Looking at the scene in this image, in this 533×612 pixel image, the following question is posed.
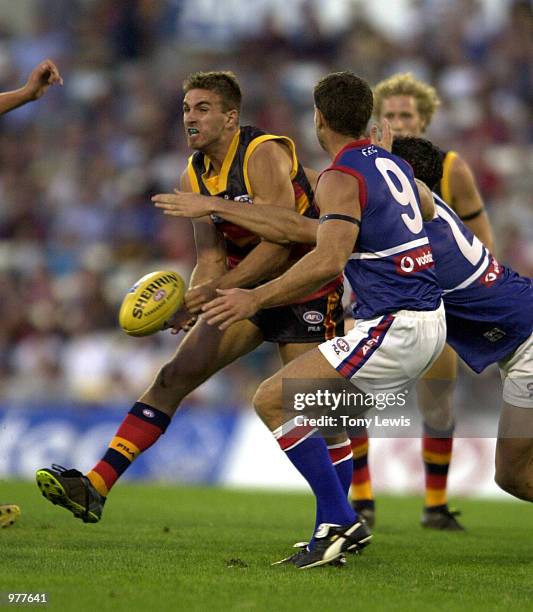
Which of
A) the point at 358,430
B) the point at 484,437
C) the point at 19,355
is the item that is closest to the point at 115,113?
the point at 19,355

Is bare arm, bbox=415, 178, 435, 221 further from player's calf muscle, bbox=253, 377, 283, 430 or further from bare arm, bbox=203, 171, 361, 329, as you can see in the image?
player's calf muscle, bbox=253, 377, 283, 430

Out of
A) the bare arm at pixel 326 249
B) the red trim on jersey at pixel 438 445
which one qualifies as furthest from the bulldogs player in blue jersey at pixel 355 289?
the red trim on jersey at pixel 438 445

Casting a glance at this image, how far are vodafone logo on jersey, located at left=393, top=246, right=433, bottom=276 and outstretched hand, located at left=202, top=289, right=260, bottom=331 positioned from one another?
28.6 inches

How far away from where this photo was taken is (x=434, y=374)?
797 centimetres

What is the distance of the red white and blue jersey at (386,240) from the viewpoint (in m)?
5.66

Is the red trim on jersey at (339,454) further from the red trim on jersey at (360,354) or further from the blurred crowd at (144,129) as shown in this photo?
the blurred crowd at (144,129)

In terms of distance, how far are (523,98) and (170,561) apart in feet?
35.7

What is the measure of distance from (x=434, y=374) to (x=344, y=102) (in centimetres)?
274

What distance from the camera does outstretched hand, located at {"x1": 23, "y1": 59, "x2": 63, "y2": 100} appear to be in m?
6.74

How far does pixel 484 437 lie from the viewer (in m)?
11.6

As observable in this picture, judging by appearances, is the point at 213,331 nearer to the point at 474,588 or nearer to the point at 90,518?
the point at 90,518

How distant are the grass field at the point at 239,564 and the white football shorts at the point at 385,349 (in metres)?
0.94

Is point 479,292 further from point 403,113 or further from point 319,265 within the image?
point 403,113

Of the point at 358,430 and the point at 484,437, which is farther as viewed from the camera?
the point at 484,437
